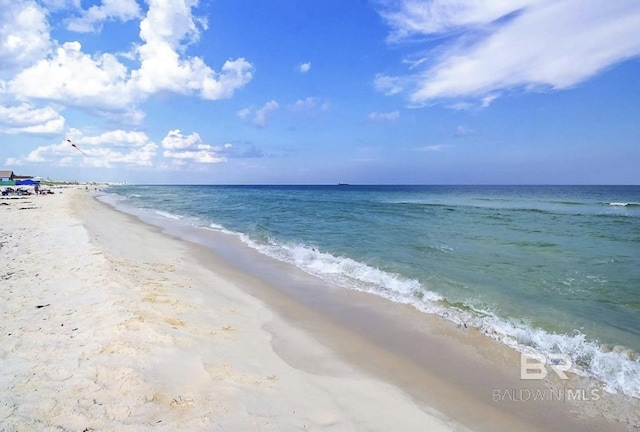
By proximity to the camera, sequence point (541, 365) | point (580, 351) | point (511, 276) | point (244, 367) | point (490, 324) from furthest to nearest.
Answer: point (511, 276)
point (490, 324)
point (580, 351)
point (541, 365)
point (244, 367)

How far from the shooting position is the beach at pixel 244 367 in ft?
12.4

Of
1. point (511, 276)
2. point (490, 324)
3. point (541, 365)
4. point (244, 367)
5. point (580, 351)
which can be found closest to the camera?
point (244, 367)

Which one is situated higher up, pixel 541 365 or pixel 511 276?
pixel 511 276

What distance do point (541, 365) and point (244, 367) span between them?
5148 millimetres

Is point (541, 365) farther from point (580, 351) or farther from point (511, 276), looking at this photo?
point (511, 276)

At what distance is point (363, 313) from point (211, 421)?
5075 millimetres

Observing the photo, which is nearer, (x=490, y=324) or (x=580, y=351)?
(x=580, y=351)

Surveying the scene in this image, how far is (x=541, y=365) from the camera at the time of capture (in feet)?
19.2

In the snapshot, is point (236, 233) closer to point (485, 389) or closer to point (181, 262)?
point (181, 262)

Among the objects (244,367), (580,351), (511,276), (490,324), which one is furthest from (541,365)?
(511,276)

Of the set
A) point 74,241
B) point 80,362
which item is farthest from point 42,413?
point 74,241

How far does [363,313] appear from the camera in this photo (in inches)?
321

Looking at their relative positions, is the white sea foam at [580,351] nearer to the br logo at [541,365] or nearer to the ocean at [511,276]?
the ocean at [511,276]

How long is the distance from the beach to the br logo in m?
0.12
